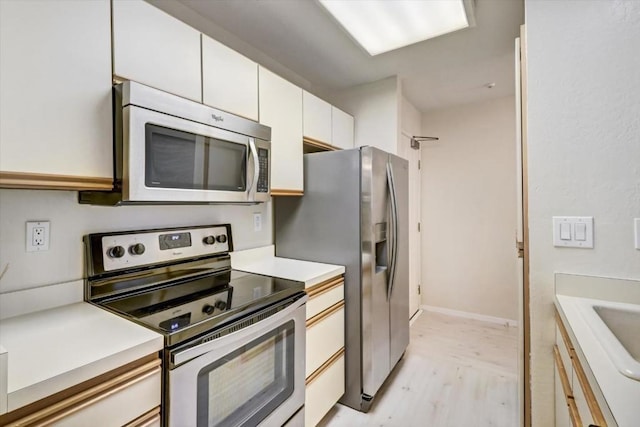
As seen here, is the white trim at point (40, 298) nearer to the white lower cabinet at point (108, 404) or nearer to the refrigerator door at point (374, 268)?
the white lower cabinet at point (108, 404)

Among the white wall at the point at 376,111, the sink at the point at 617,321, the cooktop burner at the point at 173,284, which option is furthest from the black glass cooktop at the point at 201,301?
the white wall at the point at 376,111

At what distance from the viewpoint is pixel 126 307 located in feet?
3.91

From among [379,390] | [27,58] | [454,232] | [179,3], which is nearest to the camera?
[27,58]

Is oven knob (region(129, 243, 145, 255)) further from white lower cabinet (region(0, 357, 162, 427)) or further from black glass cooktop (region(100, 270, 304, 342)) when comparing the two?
white lower cabinet (region(0, 357, 162, 427))

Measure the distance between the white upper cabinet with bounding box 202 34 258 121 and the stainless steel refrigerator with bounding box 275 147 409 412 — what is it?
0.58m

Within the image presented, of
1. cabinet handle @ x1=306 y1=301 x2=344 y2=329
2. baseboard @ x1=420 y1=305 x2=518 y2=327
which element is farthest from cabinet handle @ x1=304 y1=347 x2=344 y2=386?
baseboard @ x1=420 y1=305 x2=518 y2=327

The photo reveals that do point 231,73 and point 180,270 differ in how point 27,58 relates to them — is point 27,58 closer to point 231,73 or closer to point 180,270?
point 231,73

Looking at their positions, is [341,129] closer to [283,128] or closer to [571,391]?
[283,128]

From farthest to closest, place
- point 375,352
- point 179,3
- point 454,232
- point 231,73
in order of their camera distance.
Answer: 1. point 454,232
2. point 375,352
3. point 179,3
4. point 231,73

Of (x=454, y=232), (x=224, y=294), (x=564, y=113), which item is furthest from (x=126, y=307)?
(x=454, y=232)

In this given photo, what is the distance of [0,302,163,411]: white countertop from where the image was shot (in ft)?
2.34

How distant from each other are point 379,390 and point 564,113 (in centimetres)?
194

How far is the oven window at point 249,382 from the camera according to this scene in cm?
107

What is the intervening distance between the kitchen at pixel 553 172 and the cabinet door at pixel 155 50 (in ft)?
0.31
